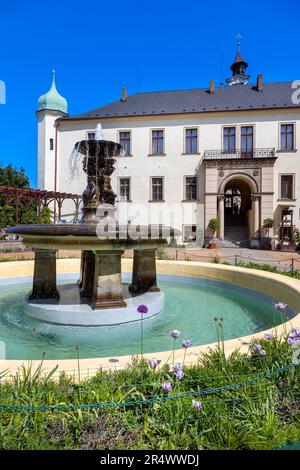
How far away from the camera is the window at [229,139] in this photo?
81.7 ft

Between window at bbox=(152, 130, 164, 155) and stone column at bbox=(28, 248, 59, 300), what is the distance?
21.6 m

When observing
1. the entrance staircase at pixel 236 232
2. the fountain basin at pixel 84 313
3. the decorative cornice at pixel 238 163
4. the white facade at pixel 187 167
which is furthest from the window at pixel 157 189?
the fountain basin at pixel 84 313

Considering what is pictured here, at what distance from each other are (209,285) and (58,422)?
A: 661 centimetres

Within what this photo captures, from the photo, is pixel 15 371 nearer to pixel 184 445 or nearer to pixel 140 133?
pixel 184 445

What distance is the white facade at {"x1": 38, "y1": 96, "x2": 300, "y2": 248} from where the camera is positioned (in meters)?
23.9

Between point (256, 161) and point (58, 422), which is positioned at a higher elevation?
point (256, 161)

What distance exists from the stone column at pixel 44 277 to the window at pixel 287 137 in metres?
23.7

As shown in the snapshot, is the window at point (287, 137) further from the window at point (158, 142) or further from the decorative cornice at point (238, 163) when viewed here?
the window at point (158, 142)

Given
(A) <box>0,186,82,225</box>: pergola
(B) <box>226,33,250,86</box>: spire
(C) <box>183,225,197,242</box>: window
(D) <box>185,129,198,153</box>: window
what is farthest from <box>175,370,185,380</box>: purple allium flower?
(B) <box>226,33,250,86</box>: spire

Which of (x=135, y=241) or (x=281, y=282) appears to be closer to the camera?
(x=135, y=241)

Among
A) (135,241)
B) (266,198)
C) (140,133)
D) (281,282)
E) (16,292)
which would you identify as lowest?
(16,292)

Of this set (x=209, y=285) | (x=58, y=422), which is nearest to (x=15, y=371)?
(x=58, y=422)

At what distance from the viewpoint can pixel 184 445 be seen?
1985 mm

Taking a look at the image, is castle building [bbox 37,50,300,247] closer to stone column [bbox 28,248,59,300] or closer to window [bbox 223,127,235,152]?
window [bbox 223,127,235,152]
